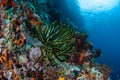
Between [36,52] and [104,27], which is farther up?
[104,27]

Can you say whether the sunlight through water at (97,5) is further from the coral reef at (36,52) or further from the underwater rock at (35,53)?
the underwater rock at (35,53)

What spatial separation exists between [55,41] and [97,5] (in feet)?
174

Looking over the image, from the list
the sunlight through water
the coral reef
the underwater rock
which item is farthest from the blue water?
the underwater rock

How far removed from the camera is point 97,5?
5666 centimetres

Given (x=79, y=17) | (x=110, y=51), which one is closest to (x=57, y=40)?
(x=79, y=17)

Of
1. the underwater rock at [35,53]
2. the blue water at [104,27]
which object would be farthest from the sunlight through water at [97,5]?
the underwater rock at [35,53]

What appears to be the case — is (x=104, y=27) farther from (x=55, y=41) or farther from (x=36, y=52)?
(x=36, y=52)

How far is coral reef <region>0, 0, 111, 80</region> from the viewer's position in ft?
16.0

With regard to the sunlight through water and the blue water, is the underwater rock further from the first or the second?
the sunlight through water

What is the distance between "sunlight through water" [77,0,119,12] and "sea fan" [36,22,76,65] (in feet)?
158

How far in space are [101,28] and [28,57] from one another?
72905 mm

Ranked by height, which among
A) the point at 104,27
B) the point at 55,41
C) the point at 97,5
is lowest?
the point at 55,41

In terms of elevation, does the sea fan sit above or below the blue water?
below

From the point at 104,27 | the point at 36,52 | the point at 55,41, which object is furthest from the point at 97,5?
the point at 36,52
